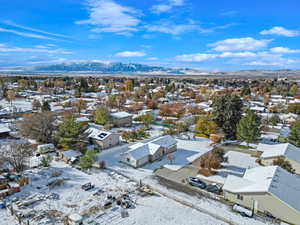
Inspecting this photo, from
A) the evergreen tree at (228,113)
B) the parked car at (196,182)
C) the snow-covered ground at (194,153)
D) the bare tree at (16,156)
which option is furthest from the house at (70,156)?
the evergreen tree at (228,113)

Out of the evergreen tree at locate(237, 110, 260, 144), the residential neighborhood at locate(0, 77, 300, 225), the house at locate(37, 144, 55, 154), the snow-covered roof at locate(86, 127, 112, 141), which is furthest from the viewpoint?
the evergreen tree at locate(237, 110, 260, 144)

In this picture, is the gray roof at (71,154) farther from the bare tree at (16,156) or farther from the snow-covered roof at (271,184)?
the snow-covered roof at (271,184)

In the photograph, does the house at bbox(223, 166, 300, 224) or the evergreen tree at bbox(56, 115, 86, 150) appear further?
the evergreen tree at bbox(56, 115, 86, 150)

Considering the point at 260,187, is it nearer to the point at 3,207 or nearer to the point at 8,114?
the point at 3,207

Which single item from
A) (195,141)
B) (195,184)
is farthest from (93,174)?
(195,141)

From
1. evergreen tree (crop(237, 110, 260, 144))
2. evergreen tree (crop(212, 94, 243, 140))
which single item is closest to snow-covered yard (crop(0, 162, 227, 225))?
evergreen tree (crop(237, 110, 260, 144))

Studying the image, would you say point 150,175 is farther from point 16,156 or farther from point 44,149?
point 44,149

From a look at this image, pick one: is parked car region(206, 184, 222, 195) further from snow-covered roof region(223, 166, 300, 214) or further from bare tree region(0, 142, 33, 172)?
bare tree region(0, 142, 33, 172)
